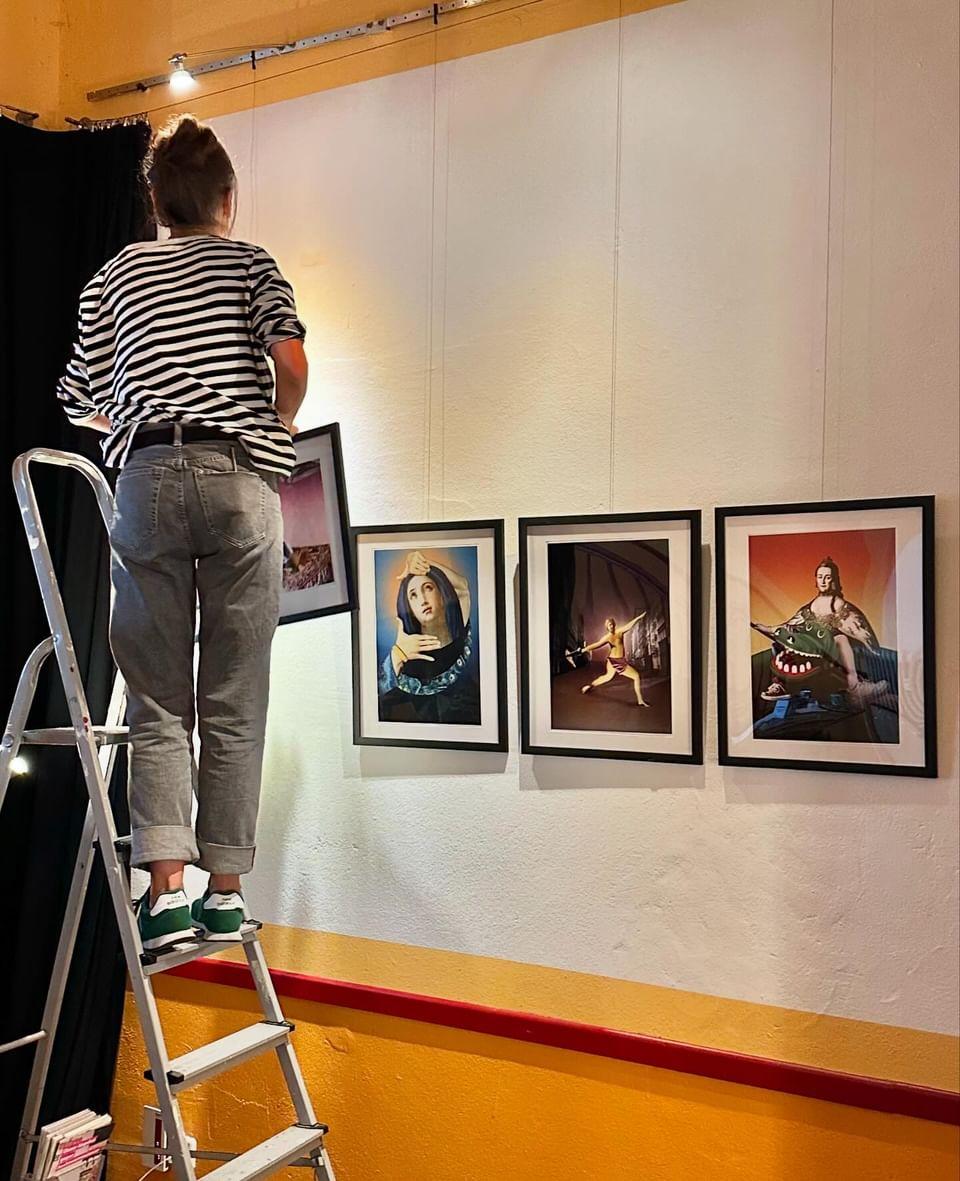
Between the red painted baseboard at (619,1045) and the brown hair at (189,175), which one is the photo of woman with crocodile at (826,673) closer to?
the red painted baseboard at (619,1045)

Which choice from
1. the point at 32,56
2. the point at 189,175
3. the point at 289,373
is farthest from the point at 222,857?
the point at 32,56

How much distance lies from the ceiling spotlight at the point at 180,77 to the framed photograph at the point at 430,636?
1180 millimetres

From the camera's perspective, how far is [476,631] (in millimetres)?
2395

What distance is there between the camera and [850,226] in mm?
2076

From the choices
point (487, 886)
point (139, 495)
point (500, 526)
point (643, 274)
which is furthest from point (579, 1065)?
point (643, 274)

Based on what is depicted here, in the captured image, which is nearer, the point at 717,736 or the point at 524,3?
the point at 717,736

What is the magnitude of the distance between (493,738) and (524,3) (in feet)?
5.12

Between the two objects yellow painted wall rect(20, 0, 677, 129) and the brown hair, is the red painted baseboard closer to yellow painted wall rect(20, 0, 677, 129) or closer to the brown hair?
the brown hair

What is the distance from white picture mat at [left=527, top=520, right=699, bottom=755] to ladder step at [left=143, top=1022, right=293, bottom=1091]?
2.47 feet

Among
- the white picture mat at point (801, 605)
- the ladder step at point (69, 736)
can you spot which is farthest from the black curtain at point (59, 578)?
A: the white picture mat at point (801, 605)

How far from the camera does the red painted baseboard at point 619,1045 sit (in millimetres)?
1943

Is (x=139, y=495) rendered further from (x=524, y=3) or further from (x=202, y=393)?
(x=524, y=3)

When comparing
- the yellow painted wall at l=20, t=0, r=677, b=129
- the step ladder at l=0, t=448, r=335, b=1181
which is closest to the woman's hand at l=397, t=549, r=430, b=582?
the step ladder at l=0, t=448, r=335, b=1181

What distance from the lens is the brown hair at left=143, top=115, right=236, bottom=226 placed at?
2088 mm
